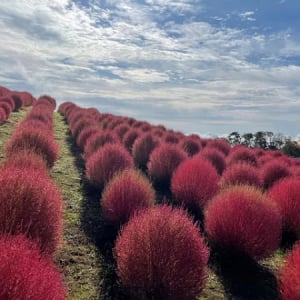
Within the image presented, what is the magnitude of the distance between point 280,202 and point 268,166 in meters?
5.56

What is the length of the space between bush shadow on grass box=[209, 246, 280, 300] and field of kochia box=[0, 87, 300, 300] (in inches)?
0.7

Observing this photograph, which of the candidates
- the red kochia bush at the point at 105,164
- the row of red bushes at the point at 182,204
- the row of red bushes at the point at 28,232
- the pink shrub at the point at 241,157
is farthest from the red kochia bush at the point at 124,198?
the pink shrub at the point at 241,157

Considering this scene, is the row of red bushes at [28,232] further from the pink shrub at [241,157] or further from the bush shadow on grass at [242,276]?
the pink shrub at [241,157]

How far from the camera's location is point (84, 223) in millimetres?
8398

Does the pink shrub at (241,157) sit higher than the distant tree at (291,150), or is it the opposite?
the pink shrub at (241,157)

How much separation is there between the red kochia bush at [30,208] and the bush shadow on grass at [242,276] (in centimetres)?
296

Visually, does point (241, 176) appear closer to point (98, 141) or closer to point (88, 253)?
point (98, 141)

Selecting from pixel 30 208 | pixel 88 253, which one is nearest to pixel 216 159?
pixel 88 253

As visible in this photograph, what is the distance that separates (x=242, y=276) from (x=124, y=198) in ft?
8.98

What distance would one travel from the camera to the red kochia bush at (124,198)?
8095 mm

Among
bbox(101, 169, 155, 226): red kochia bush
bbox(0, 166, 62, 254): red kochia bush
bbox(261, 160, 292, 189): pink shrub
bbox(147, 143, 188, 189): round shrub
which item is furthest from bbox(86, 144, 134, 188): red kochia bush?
bbox(261, 160, 292, 189): pink shrub

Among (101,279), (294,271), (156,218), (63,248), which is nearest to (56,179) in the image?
(63,248)

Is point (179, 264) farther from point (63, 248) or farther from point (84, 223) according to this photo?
point (84, 223)

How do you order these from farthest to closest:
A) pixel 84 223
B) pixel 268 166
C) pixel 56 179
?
pixel 268 166 < pixel 56 179 < pixel 84 223
